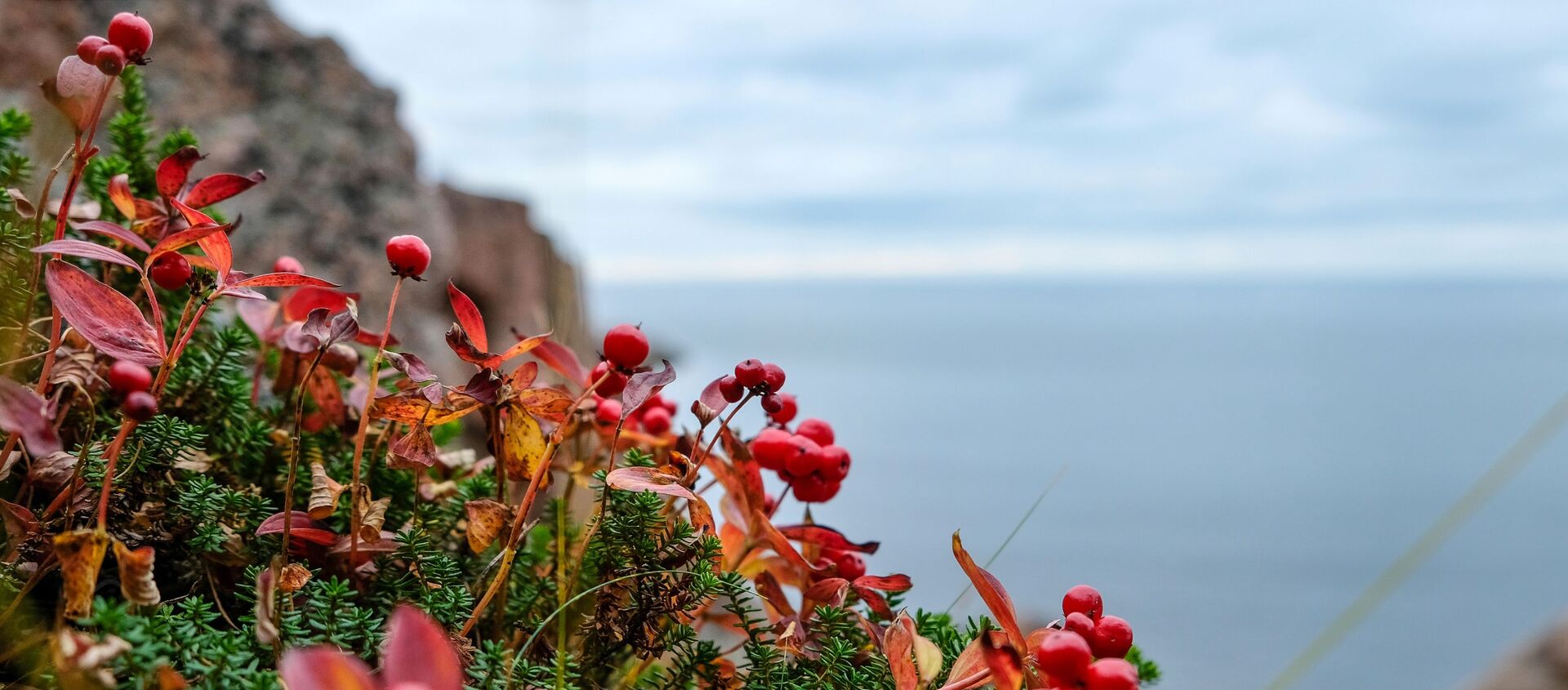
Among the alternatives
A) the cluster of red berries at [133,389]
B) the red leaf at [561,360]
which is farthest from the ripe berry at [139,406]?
the red leaf at [561,360]

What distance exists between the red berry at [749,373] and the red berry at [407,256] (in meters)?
0.20

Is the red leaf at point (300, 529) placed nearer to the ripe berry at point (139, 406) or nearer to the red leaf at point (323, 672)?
the ripe berry at point (139, 406)

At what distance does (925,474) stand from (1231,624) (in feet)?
21.6

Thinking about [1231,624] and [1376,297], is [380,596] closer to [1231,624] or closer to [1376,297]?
[1231,624]

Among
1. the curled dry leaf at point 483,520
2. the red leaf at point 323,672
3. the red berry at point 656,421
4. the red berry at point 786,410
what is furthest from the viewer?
the red berry at point 656,421

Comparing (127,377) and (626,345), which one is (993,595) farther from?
(127,377)

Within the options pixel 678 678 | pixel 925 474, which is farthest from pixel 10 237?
pixel 925 474

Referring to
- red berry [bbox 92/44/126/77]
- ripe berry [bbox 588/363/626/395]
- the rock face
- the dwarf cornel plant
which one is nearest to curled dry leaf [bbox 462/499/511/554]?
the dwarf cornel plant

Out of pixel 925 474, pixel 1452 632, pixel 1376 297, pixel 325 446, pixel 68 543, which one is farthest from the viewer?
pixel 1376 297

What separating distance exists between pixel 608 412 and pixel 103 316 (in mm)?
364

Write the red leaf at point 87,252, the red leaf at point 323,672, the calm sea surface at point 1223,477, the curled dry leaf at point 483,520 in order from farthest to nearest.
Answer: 1. the calm sea surface at point 1223,477
2. the curled dry leaf at point 483,520
3. the red leaf at point 87,252
4. the red leaf at point 323,672

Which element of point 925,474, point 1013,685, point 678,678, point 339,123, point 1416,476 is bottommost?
point 925,474

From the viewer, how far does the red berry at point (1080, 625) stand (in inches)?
23.1

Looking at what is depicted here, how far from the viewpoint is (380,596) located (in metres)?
0.68
